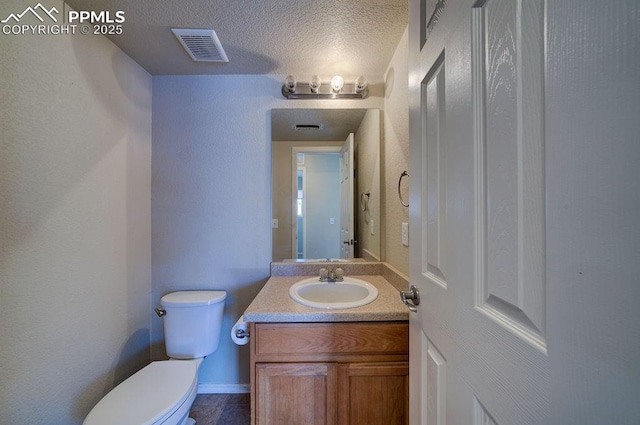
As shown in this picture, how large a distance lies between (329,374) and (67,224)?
1354mm

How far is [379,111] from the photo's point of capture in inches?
63.0

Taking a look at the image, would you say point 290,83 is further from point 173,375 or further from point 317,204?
point 173,375

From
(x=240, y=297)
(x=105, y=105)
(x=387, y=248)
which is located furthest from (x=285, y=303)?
(x=105, y=105)

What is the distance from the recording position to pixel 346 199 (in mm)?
1733

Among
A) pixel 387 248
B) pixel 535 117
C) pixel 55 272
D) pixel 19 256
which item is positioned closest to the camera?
pixel 535 117

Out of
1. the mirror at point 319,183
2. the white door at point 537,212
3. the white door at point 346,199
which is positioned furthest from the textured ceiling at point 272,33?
the white door at point 537,212

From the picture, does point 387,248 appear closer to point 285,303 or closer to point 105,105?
point 285,303

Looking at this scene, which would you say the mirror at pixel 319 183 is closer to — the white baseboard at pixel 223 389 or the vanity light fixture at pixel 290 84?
the vanity light fixture at pixel 290 84

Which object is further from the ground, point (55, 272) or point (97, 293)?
point (55, 272)

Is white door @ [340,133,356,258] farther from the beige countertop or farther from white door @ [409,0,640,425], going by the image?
white door @ [409,0,640,425]

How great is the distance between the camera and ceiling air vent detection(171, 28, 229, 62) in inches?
48.0

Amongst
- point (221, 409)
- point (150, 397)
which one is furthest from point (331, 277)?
point (221, 409)

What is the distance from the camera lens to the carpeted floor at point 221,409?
140 cm

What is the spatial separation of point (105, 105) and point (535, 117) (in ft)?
5.89
